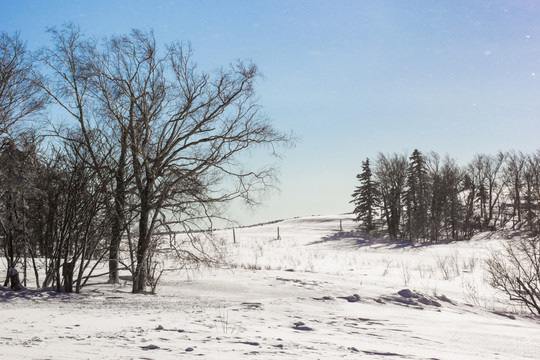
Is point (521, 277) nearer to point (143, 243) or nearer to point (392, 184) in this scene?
point (143, 243)

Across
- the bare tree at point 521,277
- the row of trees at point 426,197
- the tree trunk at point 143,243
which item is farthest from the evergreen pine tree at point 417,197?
the tree trunk at point 143,243

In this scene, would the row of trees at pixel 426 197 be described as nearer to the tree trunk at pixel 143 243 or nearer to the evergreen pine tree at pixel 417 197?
the evergreen pine tree at pixel 417 197

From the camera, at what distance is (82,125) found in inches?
443

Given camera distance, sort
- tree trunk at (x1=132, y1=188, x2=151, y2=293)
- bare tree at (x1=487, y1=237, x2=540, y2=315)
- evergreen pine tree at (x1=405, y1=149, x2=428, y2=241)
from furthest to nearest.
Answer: evergreen pine tree at (x1=405, y1=149, x2=428, y2=241)
tree trunk at (x1=132, y1=188, x2=151, y2=293)
bare tree at (x1=487, y1=237, x2=540, y2=315)

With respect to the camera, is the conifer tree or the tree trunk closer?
the tree trunk

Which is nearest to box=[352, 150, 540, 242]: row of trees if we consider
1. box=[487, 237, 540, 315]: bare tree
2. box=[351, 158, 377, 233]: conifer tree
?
box=[351, 158, 377, 233]: conifer tree

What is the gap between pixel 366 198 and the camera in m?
48.3

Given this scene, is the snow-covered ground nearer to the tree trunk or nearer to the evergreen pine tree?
the tree trunk

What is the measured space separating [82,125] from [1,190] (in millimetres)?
2887

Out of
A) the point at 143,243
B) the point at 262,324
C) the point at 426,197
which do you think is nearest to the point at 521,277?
the point at 262,324

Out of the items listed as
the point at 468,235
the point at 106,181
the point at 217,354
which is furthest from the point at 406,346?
the point at 468,235

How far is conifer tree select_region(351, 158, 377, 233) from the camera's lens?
159 ft

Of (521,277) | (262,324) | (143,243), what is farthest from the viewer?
(521,277)

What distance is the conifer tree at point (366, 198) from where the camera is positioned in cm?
4831
